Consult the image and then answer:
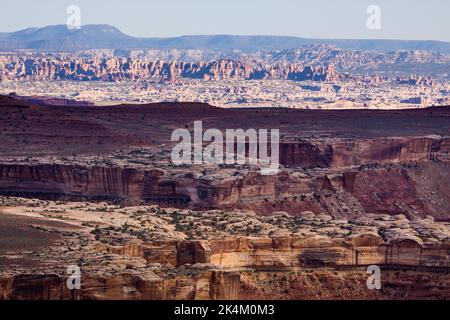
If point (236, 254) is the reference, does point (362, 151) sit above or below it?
below

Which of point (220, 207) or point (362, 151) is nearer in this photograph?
point (220, 207)

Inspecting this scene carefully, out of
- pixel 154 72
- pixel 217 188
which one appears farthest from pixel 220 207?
pixel 154 72

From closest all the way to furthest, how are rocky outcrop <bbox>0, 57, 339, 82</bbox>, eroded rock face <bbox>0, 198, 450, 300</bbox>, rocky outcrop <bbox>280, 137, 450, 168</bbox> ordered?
eroded rock face <bbox>0, 198, 450, 300</bbox>, rocky outcrop <bbox>280, 137, 450, 168</bbox>, rocky outcrop <bbox>0, 57, 339, 82</bbox>

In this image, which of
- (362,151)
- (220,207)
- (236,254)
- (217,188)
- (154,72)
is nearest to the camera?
(236,254)

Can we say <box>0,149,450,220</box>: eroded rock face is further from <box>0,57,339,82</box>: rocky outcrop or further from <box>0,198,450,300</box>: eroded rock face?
<box>0,57,339,82</box>: rocky outcrop

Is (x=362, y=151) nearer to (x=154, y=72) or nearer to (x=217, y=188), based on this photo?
(x=217, y=188)

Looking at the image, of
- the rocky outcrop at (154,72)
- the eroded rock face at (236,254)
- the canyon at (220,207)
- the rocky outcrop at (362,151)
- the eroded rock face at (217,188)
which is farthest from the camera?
the rocky outcrop at (154,72)

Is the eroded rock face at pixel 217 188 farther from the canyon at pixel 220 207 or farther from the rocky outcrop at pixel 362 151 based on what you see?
the rocky outcrop at pixel 362 151

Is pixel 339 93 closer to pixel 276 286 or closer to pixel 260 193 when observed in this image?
pixel 260 193

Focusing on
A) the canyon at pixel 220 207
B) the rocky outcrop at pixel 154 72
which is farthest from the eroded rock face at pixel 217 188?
the rocky outcrop at pixel 154 72

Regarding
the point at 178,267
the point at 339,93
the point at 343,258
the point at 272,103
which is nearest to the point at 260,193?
the point at 343,258

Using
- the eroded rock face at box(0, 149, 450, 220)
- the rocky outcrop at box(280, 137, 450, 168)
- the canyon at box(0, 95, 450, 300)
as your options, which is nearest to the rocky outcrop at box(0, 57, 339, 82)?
the canyon at box(0, 95, 450, 300)

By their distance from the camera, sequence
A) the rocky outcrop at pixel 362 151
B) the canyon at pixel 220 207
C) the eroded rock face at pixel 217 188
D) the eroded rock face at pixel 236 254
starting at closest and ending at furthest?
the eroded rock face at pixel 236 254, the canyon at pixel 220 207, the eroded rock face at pixel 217 188, the rocky outcrop at pixel 362 151
